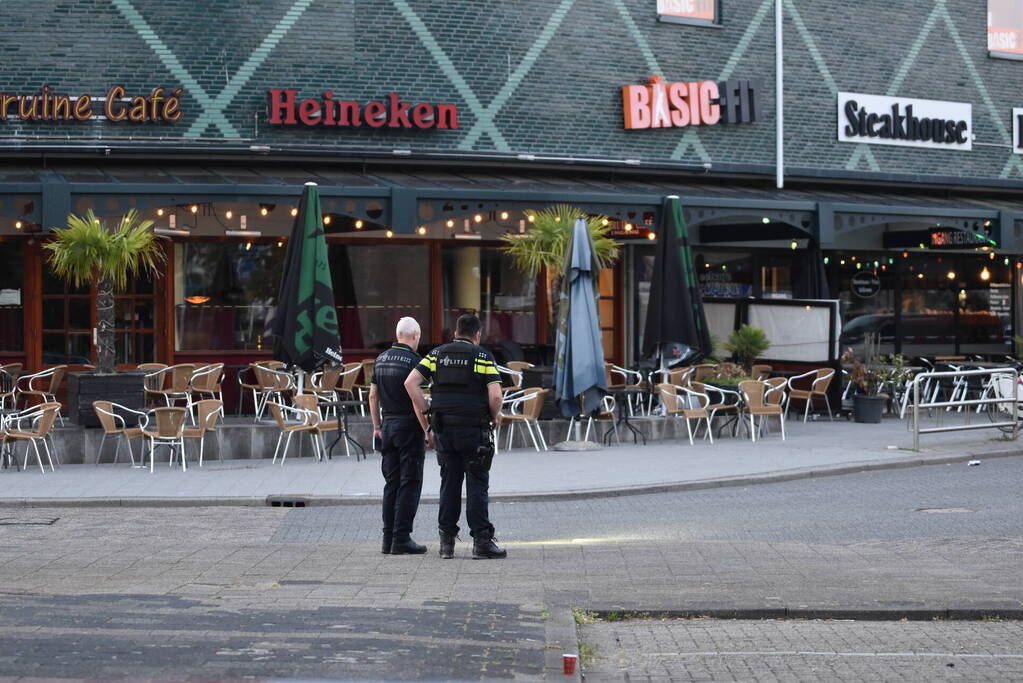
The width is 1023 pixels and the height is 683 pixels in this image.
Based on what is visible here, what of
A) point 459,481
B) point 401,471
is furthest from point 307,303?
point 459,481

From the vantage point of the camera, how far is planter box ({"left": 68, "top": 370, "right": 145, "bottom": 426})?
57.0ft

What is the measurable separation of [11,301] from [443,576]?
14598 millimetres

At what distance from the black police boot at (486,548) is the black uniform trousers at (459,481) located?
0.02m

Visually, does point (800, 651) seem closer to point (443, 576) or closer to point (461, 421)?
point (443, 576)

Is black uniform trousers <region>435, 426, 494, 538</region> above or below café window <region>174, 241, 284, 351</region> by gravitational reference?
below

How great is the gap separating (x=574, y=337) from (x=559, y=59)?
278 inches

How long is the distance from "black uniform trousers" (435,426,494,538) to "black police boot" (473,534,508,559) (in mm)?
23

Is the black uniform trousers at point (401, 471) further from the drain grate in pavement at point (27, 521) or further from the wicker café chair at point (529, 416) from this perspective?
the wicker café chair at point (529, 416)

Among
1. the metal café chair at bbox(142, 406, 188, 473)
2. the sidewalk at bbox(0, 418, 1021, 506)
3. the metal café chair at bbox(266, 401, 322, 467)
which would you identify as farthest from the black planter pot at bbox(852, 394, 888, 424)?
the metal café chair at bbox(142, 406, 188, 473)

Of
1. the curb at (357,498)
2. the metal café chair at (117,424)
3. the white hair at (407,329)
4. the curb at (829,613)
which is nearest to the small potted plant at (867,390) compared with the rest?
the curb at (357,498)

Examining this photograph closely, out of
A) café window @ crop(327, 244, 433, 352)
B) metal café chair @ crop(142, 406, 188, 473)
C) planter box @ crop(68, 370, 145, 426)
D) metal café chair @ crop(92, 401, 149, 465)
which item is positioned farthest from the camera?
café window @ crop(327, 244, 433, 352)

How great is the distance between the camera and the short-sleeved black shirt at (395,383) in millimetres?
10828

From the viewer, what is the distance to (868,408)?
22.3 metres

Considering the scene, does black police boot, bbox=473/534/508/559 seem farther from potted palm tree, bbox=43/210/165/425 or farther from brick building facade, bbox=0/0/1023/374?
brick building facade, bbox=0/0/1023/374
